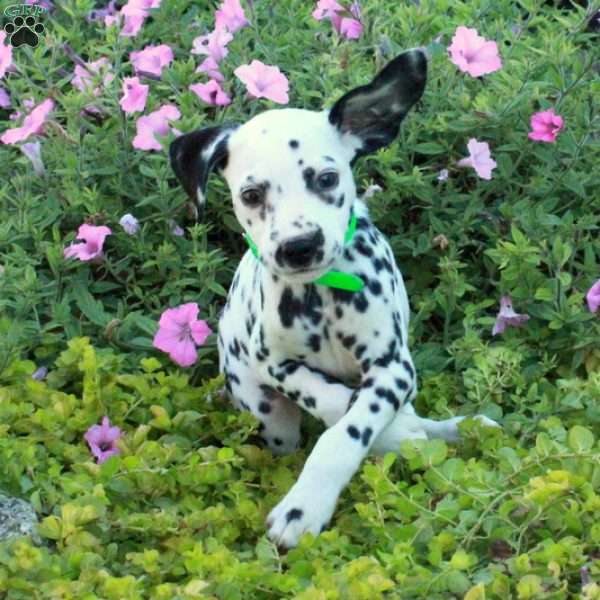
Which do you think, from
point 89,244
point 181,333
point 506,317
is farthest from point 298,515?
point 89,244

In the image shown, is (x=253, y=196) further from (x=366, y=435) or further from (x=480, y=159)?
(x=480, y=159)

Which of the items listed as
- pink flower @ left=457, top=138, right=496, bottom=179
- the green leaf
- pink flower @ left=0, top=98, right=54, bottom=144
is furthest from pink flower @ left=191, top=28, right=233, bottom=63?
the green leaf

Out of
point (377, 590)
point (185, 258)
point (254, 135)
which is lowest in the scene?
point (185, 258)

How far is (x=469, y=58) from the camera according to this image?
Answer: 539 centimetres

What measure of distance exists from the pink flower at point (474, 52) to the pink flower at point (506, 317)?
2.94 feet

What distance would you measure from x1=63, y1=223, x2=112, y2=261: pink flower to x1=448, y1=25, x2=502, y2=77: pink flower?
1.48 metres

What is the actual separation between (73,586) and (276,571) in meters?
0.56

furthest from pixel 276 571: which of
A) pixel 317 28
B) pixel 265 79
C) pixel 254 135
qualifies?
pixel 317 28

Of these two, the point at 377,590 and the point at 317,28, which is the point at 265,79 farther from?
the point at 377,590

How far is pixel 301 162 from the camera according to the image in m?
4.06

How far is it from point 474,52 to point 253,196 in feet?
5.36

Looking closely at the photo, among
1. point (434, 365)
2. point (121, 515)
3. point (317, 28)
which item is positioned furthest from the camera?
point (317, 28)

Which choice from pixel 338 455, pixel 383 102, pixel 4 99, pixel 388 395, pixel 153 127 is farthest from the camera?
pixel 4 99

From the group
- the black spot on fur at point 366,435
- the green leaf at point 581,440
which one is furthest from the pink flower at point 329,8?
the green leaf at point 581,440
